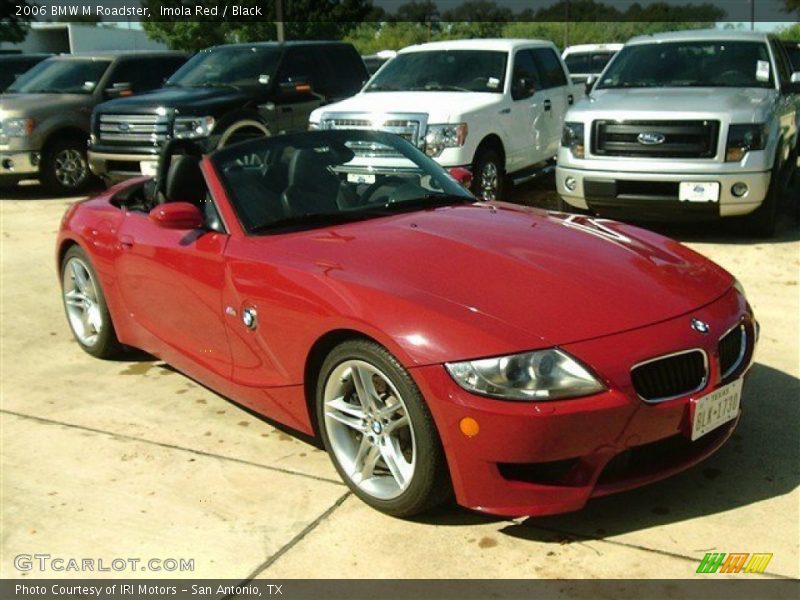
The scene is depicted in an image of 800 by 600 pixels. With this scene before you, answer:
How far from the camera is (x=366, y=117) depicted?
9.66m

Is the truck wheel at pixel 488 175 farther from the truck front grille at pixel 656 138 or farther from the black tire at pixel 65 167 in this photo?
the black tire at pixel 65 167

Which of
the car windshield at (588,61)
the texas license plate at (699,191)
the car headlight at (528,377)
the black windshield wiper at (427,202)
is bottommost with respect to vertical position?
the texas license plate at (699,191)

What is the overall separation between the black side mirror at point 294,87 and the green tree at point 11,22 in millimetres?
27513

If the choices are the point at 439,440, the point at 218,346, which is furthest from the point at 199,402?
the point at 439,440

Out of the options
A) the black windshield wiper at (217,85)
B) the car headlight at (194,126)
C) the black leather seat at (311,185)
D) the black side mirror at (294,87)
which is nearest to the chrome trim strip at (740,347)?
the black leather seat at (311,185)

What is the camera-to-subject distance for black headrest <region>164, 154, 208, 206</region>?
5.09 m

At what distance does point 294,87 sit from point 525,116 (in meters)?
3.22

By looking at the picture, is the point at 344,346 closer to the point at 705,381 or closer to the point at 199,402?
the point at 705,381

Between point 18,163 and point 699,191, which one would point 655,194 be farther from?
point 18,163

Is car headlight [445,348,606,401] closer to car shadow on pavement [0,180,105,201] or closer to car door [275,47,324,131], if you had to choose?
car door [275,47,324,131]

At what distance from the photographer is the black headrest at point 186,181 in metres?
5.09

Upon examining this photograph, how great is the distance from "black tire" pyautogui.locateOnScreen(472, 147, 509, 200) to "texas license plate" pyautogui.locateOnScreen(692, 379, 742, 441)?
6.08 m

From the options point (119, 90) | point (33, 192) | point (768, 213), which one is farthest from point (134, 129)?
point (768, 213)
